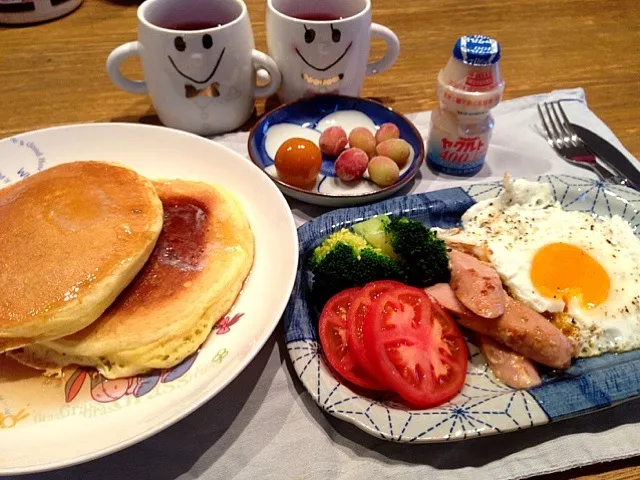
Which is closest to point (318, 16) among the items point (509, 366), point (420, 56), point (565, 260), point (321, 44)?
point (321, 44)

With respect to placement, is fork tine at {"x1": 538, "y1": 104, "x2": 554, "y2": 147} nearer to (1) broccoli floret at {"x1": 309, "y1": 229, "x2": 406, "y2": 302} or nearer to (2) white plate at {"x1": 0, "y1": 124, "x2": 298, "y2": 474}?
(1) broccoli floret at {"x1": 309, "y1": 229, "x2": 406, "y2": 302}

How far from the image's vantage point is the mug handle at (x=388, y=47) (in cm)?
254

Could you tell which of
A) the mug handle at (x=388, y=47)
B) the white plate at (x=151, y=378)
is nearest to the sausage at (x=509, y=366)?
the white plate at (x=151, y=378)

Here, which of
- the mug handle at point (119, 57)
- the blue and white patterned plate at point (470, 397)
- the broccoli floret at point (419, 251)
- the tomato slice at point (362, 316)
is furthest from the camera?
the mug handle at point (119, 57)

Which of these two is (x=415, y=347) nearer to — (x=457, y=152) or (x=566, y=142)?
(x=457, y=152)

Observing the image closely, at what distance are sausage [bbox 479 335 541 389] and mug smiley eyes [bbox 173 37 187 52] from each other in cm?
177

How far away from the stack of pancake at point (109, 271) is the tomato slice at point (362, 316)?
1.30 ft

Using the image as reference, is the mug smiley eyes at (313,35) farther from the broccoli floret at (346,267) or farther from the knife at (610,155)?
the knife at (610,155)

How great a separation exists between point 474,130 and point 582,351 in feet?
3.55

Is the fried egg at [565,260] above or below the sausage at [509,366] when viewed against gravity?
above

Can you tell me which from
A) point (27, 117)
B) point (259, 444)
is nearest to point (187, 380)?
point (259, 444)

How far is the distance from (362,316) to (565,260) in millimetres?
845

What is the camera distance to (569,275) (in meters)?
1.82

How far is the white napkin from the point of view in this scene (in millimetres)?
1395
